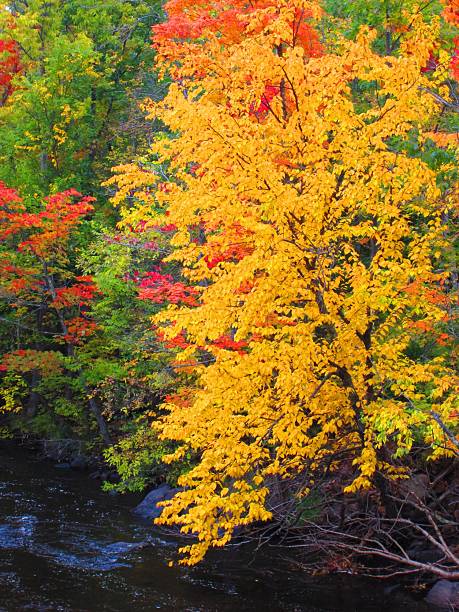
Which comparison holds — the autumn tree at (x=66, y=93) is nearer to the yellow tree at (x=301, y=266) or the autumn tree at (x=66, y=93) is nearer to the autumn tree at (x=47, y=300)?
the autumn tree at (x=47, y=300)

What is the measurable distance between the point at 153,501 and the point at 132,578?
5205 millimetres

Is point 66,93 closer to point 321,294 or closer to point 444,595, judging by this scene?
point 321,294

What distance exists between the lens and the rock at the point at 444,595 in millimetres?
9188

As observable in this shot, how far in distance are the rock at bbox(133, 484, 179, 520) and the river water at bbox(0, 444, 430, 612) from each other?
2.40 feet

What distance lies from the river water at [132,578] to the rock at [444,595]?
0.19 m

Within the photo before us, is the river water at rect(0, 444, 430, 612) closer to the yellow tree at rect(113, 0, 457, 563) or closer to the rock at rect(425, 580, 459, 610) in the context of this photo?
the rock at rect(425, 580, 459, 610)

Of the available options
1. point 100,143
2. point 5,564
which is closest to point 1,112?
point 100,143

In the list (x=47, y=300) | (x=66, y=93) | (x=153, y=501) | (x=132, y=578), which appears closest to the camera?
(x=132, y=578)

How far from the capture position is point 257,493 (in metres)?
8.74

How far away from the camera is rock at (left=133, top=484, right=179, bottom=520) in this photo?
15.0 m

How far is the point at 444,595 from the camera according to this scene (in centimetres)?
937

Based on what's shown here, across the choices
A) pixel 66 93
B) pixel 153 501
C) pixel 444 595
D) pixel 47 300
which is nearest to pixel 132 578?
pixel 444 595

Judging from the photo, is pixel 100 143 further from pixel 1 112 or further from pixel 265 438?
pixel 265 438

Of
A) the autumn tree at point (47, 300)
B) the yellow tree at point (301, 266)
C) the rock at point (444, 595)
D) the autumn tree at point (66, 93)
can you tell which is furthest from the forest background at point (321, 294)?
the autumn tree at point (66, 93)
